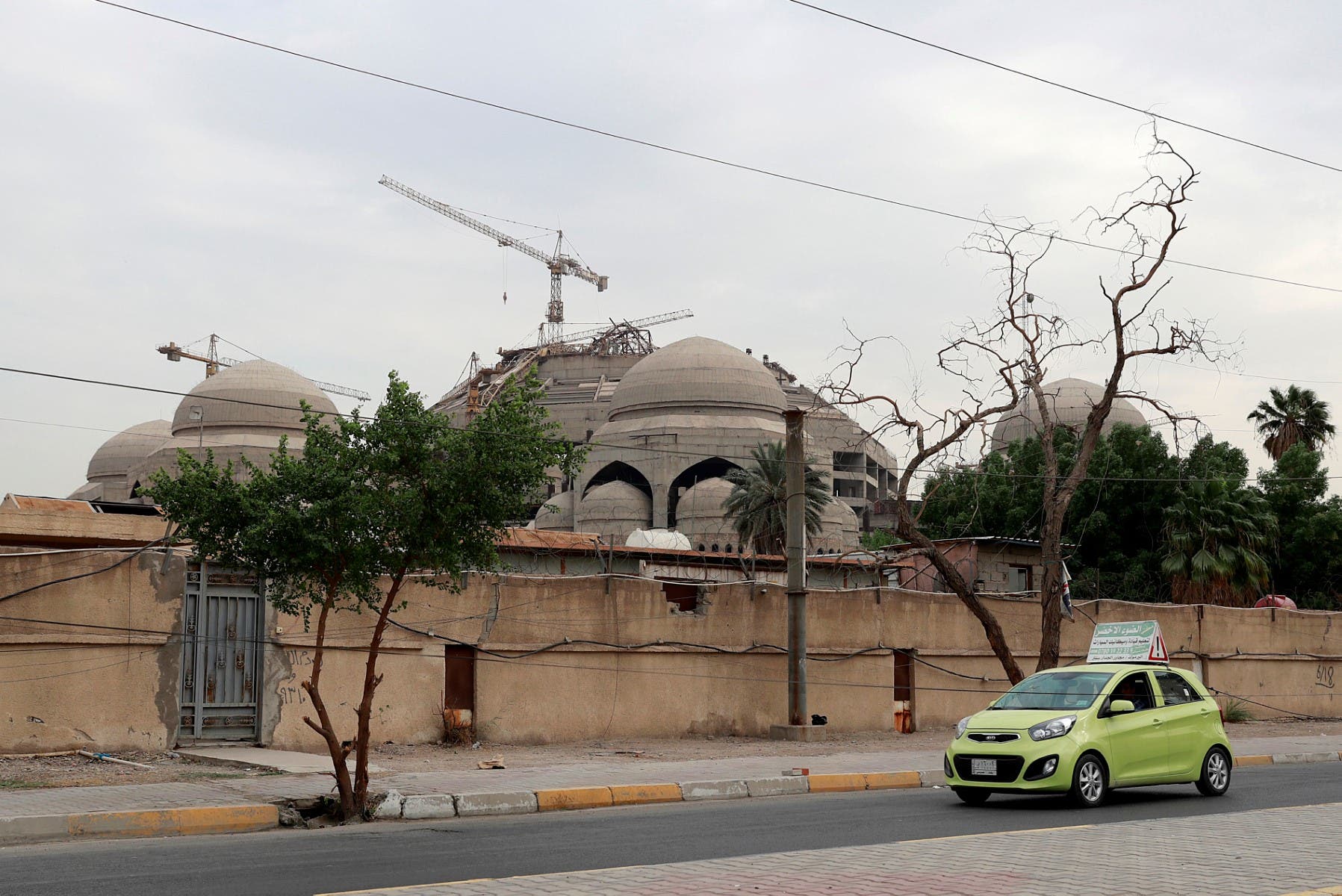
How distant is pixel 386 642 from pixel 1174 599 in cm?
2829

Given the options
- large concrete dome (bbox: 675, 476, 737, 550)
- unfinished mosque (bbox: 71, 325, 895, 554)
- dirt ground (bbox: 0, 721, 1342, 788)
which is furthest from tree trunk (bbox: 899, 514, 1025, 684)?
large concrete dome (bbox: 675, 476, 737, 550)

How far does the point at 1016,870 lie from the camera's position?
7.53 metres

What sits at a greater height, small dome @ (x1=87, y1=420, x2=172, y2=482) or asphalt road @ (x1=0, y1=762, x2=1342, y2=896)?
small dome @ (x1=87, y1=420, x2=172, y2=482)

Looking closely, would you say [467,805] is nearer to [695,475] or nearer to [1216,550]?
[1216,550]

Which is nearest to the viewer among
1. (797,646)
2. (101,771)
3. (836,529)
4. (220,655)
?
(101,771)

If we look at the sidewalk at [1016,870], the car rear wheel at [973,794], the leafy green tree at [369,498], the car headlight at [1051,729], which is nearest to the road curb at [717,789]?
the leafy green tree at [369,498]

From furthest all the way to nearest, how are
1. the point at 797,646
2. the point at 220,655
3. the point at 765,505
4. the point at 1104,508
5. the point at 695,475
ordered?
1. the point at 695,475
2. the point at 765,505
3. the point at 1104,508
4. the point at 797,646
5. the point at 220,655

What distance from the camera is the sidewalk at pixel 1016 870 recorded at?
684cm

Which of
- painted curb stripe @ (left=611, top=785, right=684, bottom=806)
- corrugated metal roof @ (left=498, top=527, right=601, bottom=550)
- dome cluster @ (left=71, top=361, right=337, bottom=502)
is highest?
dome cluster @ (left=71, top=361, right=337, bottom=502)

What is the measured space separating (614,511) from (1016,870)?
65.3 m

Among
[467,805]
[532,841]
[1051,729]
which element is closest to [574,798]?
[467,805]

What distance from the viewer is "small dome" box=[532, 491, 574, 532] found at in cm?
7706

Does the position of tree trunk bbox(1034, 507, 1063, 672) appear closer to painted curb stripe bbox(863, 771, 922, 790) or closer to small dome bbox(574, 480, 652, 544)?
painted curb stripe bbox(863, 771, 922, 790)

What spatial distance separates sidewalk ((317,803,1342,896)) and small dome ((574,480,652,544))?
6243cm
